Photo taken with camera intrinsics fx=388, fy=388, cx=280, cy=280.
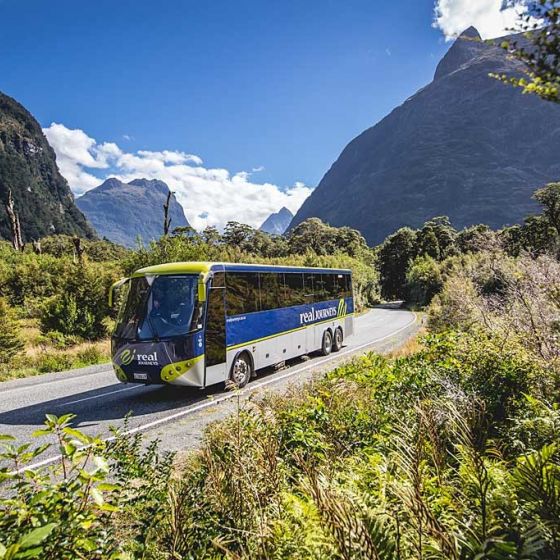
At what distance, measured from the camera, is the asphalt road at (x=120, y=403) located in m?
7.36

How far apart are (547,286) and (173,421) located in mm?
7886

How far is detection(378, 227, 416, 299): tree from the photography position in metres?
68.3

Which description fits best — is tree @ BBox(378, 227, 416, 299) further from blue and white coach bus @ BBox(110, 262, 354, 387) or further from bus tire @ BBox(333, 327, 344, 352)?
blue and white coach bus @ BBox(110, 262, 354, 387)

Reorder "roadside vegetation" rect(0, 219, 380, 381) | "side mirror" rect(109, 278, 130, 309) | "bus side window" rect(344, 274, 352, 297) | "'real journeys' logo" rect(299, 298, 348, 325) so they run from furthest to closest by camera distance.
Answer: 1. "bus side window" rect(344, 274, 352, 297)
2. "roadside vegetation" rect(0, 219, 380, 381)
3. "'real journeys' logo" rect(299, 298, 348, 325)
4. "side mirror" rect(109, 278, 130, 309)

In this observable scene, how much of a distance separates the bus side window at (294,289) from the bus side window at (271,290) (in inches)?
14.8

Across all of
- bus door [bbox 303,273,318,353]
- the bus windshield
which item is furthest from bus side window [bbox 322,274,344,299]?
the bus windshield

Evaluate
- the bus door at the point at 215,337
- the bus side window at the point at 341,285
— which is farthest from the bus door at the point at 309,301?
the bus door at the point at 215,337

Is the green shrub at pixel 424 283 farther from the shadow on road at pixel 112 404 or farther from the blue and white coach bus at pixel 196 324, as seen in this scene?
the shadow on road at pixel 112 404

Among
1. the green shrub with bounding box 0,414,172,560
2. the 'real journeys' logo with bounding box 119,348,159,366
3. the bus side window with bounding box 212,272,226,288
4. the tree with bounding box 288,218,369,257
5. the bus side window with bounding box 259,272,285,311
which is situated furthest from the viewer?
the tree with bounding box 288,218,369,257

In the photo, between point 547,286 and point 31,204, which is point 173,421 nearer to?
point 547,286

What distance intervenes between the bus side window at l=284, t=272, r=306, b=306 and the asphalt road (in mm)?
2302

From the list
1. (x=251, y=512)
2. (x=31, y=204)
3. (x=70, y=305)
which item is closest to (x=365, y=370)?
(x=251, y=512)

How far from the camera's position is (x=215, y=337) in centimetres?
928

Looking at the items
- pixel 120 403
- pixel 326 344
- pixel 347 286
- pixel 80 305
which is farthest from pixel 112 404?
pixel 80 305
